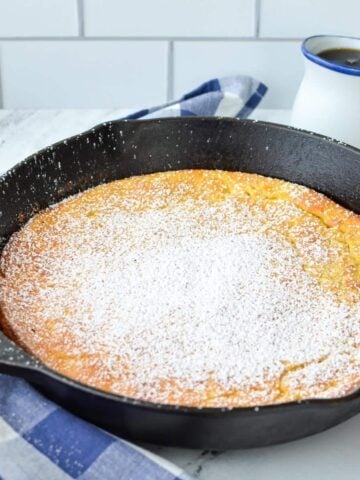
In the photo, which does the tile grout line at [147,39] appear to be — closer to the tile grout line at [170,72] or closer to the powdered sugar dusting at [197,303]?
the tile grout line at [170,72]

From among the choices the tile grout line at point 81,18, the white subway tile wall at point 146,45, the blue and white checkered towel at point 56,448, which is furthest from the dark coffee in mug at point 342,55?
the blue and white checkered towel at point 56,448

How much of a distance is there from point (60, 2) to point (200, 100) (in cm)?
31

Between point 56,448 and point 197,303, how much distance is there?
265mm

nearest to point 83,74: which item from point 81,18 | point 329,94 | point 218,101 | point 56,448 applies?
point 81,18

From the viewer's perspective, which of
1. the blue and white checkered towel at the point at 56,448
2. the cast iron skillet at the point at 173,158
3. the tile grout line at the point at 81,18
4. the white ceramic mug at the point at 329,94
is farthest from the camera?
the tile grout line at the point at 81,18

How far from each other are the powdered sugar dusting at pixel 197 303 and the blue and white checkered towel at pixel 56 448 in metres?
0.06

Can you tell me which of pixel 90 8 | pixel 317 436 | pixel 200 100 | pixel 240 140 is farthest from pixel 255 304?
pixel 90 8

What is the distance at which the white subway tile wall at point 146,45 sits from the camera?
147 centimetres

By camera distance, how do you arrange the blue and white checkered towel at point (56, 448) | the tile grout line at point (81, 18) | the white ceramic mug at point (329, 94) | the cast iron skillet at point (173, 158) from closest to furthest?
the blue and white checkered towel at point (56, 448) < the cast iron skillet at point (173, 158) < the white ceramic mug at point (329, 94) < the tile grout line at point (81, 18)

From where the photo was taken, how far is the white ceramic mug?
1.30 m

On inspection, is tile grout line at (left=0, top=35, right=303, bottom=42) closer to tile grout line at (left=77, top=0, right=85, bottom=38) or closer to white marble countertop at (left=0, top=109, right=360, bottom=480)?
tile grout line at (left=77, top=0, right=85, bottom=38)

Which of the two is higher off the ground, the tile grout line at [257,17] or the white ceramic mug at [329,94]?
the tile grout line at [257,17]

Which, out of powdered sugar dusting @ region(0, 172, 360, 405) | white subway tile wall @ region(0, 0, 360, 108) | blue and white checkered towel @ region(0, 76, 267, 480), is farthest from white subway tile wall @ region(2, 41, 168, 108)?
blue and white checkered towel @ region(0, 76, 267, 480)

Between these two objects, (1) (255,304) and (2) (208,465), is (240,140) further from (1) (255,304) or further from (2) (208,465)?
(2) (208,465)
